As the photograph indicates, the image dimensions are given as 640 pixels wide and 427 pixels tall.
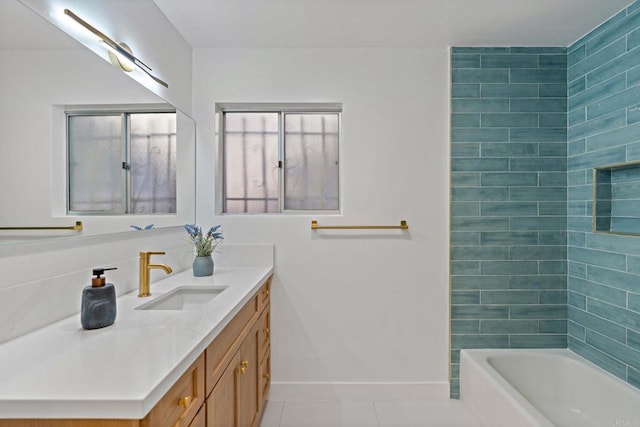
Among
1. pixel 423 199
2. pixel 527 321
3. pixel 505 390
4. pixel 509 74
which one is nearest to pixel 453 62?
pixel 509 74

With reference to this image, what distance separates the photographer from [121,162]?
173 centimetres

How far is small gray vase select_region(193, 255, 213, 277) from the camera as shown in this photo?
7.38 ft

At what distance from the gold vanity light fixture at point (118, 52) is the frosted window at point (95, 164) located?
0.89 feet

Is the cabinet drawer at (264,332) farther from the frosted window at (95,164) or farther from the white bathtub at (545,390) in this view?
the white bathtub at (545,390)

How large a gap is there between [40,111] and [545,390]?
3036mm

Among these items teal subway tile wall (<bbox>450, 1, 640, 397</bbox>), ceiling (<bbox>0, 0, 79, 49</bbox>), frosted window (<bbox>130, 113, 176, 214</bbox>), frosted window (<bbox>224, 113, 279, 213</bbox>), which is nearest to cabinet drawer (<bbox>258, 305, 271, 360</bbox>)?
frosted window (<bbox>224, 113, 279, 213</bbox>)

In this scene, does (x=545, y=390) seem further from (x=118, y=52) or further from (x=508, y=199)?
(x=118, y=52)

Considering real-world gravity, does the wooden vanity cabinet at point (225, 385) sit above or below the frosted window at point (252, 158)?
below

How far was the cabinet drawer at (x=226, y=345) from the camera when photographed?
1292mm

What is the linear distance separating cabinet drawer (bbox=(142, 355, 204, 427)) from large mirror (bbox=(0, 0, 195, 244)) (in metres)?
0.71

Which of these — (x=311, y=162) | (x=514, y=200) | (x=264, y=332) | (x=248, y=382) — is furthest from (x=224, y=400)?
(x=514, y=200)

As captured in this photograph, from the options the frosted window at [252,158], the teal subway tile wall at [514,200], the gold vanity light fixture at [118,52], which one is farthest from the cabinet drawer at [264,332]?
the gold vanity light fixture at [118,52]

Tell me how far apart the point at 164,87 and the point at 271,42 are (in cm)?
77

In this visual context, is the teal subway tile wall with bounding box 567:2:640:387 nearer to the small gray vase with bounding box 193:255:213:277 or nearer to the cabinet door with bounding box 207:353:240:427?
the cabinet door with bounding box 207:353:240:427
